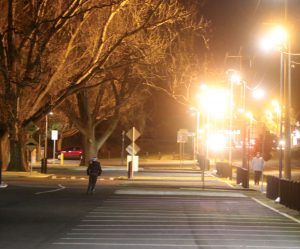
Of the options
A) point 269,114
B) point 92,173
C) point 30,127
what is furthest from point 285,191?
point 269,114

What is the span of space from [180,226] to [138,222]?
1.30 meters

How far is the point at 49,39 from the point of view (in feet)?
138

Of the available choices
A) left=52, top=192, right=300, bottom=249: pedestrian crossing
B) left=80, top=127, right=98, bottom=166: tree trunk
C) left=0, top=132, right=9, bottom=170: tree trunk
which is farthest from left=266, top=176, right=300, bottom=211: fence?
left=80, top=127, right=98, bottom=166: tree trunk

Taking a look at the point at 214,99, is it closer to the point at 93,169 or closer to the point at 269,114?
the point at 93,169

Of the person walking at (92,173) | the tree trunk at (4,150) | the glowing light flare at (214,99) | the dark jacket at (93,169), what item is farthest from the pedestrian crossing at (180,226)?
the glowing light flare at (214,99)

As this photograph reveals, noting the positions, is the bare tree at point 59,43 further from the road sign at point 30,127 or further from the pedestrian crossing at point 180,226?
the pedestrian crossing at point 180,226

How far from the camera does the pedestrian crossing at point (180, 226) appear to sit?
1418 cm

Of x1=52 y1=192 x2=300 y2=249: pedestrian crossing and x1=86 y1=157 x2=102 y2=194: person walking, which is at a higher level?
x1=86 y1=157 x2=102 y2=194: person walking

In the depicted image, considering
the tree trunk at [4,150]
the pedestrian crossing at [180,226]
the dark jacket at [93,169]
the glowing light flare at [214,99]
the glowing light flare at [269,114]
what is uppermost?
the glowing light flare at [269,114]

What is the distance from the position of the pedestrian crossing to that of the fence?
2.98 feet

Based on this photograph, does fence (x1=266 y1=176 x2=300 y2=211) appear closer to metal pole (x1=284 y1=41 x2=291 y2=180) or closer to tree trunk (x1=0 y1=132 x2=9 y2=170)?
metal pole (x1=284 y1=41 x2=291 y2=180)

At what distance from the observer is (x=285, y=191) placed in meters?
24.9

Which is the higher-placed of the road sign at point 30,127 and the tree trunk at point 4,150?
the road sign at point 30,127

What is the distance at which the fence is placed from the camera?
2294 cm
